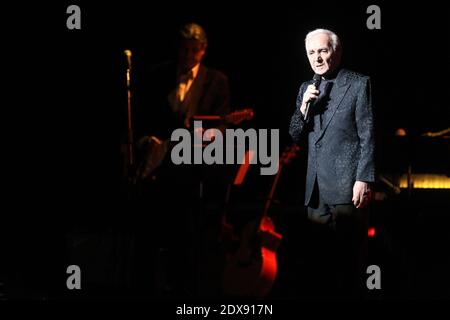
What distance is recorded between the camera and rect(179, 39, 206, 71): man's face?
437 centimetres

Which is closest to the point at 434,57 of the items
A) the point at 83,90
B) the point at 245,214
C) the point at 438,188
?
the point at 438,188

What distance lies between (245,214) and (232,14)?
157 cm

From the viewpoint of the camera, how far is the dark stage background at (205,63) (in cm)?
507

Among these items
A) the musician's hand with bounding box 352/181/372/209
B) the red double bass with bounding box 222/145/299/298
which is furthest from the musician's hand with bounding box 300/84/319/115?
the red double bass with bounding box 222/145/299/298

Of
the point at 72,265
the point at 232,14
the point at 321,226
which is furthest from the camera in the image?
the point at 232,14

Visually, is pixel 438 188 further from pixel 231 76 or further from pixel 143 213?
pixel 143 213

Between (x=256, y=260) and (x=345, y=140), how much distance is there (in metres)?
1.27

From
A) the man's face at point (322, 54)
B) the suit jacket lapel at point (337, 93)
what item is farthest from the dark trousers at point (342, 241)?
the man's face at point (322, 54)

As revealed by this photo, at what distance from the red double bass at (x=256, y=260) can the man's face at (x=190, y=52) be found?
85 centimetres

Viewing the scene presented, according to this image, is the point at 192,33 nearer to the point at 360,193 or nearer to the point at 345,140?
the point at 345,140

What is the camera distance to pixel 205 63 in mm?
5406

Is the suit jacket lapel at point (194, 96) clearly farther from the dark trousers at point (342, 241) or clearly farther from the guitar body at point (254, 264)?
the dark trousers at point (342, 241)
